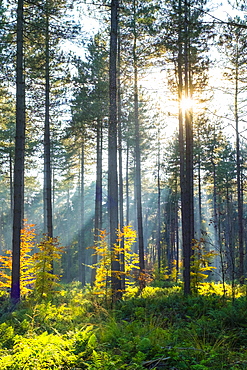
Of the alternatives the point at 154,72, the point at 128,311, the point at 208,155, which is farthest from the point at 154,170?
the point at 128,311

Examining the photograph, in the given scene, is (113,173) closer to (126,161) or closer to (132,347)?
(132,347)

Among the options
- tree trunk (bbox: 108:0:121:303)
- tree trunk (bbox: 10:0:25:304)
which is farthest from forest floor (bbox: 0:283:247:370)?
tree trunk (bbox: 10:0:25:304)

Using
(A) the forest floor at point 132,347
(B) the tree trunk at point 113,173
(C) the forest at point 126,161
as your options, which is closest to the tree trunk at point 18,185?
(C) the forest at point 126,161

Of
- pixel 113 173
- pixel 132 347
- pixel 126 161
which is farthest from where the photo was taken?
pixel 126 161

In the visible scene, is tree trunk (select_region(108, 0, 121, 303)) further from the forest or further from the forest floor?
the forest floor

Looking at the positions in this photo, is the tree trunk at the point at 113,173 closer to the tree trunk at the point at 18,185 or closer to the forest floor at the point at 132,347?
the tree trunk at the point at 18,185

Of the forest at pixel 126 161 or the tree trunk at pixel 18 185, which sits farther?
the tree trunk at pixel 18 185

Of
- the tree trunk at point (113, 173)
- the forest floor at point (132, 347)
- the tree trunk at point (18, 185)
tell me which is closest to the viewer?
the forest floor at point (132, 347)

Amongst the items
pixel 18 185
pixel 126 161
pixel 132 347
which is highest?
pixel 126 161

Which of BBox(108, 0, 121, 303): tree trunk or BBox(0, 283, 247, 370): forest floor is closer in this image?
BBox(0, 283, 247, 370): forest floor

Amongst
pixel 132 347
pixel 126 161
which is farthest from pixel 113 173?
pixel 126 161

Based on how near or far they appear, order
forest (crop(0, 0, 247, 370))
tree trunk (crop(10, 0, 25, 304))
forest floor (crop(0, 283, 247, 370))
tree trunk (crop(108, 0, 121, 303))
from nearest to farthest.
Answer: forest floor (crop(0, 283, 247, 370)) < forest (crop(0, 0, 247, 370)) < tree trunk (crop(10, 0, 25, 304)) < tree trunk (crop(108, 0, 121, 303))

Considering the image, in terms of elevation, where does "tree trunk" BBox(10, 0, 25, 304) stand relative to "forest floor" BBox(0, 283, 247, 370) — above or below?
above

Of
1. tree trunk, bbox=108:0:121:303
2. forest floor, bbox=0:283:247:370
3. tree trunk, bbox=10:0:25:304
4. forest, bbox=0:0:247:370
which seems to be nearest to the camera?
forest floor, bbox=0:283:247:370
